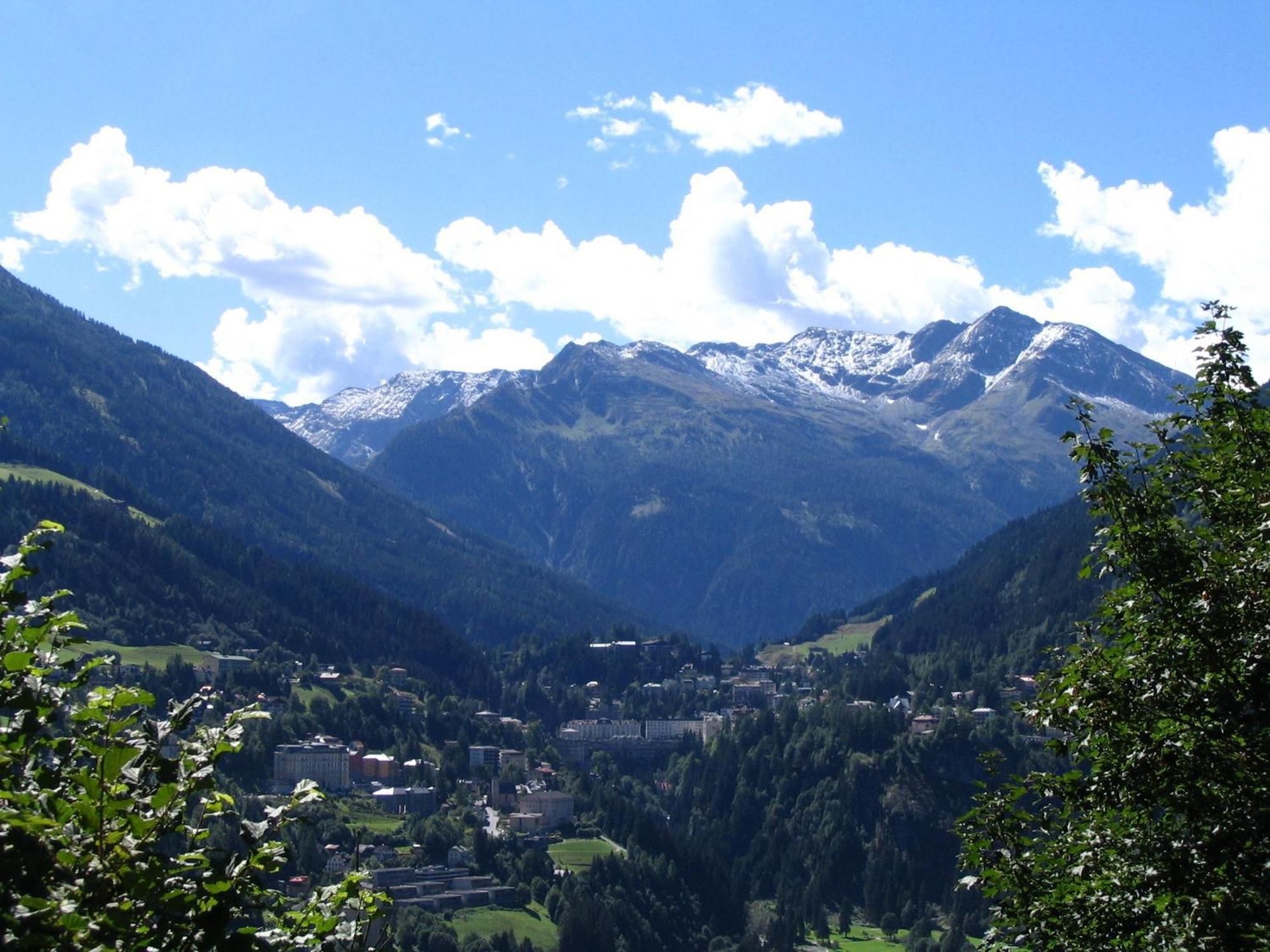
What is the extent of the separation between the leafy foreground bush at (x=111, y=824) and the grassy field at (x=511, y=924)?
132825 millimetres

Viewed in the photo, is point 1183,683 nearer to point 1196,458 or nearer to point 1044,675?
point 1044,675

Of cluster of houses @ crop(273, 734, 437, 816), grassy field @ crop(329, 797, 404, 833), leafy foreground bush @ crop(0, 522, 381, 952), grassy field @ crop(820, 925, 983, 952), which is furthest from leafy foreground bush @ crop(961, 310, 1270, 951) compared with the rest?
cluster of houses @ crop(273, 734, 437, 816)

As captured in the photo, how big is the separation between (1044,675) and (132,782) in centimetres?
1487

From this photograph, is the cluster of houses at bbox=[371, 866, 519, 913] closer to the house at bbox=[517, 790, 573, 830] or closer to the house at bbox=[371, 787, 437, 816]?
the house at bbox=[371, 787, 437, 816]

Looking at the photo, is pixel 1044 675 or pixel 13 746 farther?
pixel 1044 675

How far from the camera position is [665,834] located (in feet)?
615

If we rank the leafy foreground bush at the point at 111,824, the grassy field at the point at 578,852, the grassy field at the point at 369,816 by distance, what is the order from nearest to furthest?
the leafy foreground bush at the point at 111,824 → the grassy field at the point at 578,852 → the grassy field at the point at 369,816

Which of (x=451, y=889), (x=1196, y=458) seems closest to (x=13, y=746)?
(x=1196, y=458)

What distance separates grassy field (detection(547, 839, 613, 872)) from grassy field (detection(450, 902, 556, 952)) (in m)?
16.9

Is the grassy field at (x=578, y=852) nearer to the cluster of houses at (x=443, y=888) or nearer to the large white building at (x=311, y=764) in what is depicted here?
the cluster of houses at (x=443, y=888)

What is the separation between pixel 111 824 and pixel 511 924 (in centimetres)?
14334

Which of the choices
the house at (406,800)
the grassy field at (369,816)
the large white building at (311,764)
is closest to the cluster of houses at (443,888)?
the grassy field at (369,816)

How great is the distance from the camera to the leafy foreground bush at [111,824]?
838 cm

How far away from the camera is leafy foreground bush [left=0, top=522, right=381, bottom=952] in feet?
27.5
